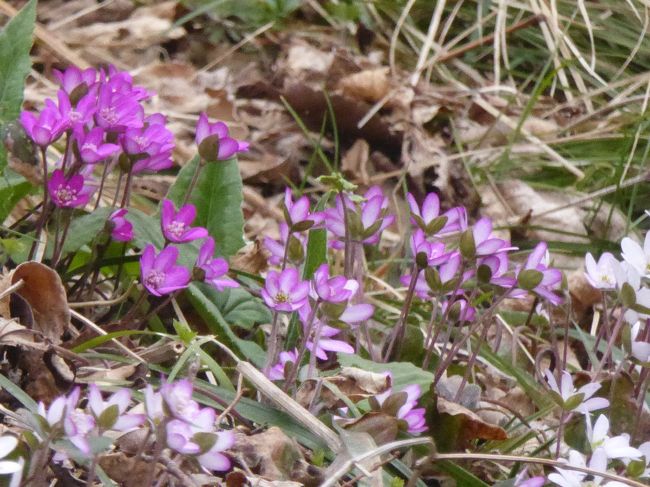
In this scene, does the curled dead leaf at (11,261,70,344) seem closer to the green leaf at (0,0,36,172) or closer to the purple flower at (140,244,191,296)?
the purple flower at (140,244,191,296)

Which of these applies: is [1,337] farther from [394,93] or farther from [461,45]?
[461,45]

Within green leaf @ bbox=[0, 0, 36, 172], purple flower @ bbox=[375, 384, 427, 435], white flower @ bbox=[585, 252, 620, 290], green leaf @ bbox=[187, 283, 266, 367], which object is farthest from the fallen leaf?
green leaf @ bbox=[0, 0, 36, 172]

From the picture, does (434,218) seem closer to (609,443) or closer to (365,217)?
(365,217)

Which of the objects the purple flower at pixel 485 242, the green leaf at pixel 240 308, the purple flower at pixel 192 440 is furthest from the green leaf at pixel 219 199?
the purple flower at pixel 192 440

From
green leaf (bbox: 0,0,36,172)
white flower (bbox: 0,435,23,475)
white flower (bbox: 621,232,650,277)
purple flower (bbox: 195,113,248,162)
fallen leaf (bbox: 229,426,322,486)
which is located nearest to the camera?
white flower (bbox: 0,435,23,475)

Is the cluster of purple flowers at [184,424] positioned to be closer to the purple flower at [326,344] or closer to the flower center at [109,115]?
the purple flower at [326,344]

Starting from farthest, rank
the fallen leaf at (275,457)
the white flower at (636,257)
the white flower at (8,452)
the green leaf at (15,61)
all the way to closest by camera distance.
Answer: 1. the green leaf at (15,61)
2. the white flower at (636,257)
3. the fallen leaf at (275,457)
4. the white flower at (8,452)
